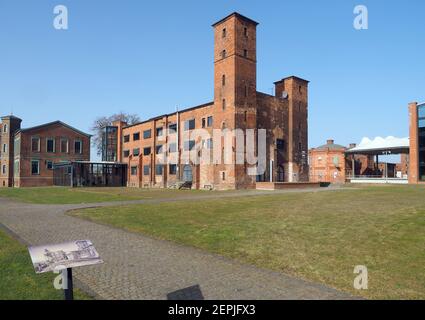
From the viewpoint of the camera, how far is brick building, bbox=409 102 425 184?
4419 centimetres

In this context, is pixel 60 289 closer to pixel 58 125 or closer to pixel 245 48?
pixel 245 48

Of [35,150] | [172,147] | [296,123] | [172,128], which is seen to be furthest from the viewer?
[35,150]

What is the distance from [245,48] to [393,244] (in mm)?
33232

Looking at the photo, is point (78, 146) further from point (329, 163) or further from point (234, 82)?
point (329, 163)

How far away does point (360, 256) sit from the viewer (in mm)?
7633

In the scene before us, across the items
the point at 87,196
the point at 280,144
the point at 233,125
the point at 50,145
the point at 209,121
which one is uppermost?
the point at 209,121

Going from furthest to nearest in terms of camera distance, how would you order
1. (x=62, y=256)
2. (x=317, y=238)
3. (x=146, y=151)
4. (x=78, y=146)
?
1. (x=78, y=146)
2. (x=146, y=151)
3. (x=317, y=238)
4. (x=62, y=256)

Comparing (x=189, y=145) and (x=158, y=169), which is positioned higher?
(x=189, y=145)

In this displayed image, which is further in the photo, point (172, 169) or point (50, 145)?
point (50, 145)

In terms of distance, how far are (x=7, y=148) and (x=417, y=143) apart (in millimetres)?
65225

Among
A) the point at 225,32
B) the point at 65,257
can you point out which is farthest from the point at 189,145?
the point at 65,257

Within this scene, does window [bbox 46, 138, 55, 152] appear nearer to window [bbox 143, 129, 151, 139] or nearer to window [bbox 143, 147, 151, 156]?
window [bbox 143, 129, 151, 139]

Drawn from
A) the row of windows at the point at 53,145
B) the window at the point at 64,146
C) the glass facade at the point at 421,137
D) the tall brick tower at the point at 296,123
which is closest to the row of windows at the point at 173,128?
the row of windows at the point at 53,145

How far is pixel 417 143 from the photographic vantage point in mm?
44469
